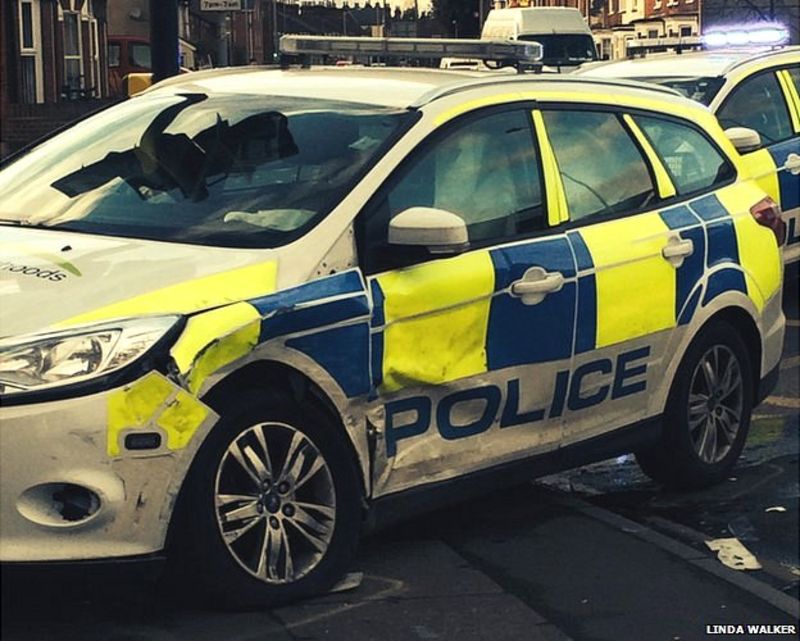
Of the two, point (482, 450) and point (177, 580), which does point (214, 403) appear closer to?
point (177, 580)

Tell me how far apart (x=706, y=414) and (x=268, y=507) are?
2.43 m

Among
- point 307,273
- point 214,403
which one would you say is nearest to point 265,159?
point 307,273

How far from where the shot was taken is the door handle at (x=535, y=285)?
526 centimetres

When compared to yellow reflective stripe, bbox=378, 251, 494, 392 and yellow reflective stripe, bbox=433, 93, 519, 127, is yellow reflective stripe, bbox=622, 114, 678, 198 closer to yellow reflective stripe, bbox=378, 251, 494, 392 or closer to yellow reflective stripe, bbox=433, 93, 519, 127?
yellow reflective stripe, bbox=433, 93, 519, 127

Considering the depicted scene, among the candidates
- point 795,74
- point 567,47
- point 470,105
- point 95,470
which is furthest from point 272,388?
point 567,47

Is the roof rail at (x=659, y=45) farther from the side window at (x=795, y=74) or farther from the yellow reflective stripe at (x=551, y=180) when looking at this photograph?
the yellow reflective stripe at (x=551, y=180)

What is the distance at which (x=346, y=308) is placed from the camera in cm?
465

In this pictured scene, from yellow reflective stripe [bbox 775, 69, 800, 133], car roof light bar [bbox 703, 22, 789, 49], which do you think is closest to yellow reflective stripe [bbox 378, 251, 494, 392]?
yellow reflective stripe [bbox 775, 69, 800, 133]

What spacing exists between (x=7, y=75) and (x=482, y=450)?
612 inches

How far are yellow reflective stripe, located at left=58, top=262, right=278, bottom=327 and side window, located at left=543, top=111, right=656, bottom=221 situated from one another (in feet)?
4.96

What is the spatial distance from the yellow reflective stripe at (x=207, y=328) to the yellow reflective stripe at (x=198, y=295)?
0.03 m

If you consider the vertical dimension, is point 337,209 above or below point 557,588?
above

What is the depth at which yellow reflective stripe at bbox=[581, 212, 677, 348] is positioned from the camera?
5625mm

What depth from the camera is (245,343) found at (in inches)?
171
